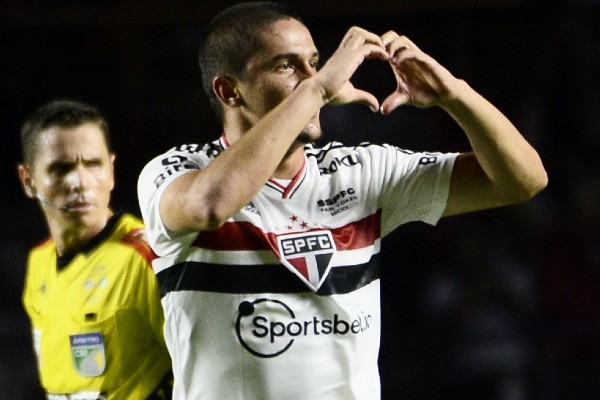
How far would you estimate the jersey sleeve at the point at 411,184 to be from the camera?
8.76 feet

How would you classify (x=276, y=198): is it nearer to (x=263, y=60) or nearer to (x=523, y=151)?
(x=263, y=60)

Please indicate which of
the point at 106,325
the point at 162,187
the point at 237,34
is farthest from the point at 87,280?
the point at 237,34

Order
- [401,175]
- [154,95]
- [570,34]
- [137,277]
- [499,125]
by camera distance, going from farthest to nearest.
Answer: [154,95], [570,34], [137,277], [401,175], [499,125]

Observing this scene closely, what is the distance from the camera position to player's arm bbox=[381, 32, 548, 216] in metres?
2.44

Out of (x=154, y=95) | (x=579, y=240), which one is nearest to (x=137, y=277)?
→ (x=579, y=240)

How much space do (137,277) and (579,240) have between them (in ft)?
11.5

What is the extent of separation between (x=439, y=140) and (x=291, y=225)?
4237mm

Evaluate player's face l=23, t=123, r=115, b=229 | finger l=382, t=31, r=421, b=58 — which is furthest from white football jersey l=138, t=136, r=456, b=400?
player's face l=23, t=123, r=115, b=229

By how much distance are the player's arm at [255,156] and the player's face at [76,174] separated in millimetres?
942

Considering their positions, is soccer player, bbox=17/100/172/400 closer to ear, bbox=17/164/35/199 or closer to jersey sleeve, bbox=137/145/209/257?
ear, bbox=17/164/35/199

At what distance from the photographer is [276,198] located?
2.61m

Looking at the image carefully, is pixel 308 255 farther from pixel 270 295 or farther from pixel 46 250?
pixel 46 250

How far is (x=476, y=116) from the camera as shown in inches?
97.0

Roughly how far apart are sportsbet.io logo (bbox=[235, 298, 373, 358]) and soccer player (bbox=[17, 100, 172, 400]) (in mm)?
523
